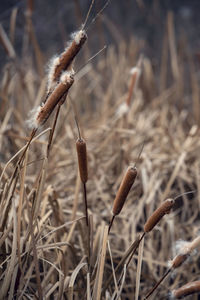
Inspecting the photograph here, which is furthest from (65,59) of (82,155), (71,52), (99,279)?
(99,279)

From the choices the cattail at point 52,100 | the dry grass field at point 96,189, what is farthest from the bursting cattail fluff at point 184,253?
the cattail at point 52,100

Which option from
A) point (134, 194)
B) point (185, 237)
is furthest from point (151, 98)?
point (185, 237)

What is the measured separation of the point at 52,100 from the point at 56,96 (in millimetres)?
11

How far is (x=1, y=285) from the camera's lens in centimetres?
77

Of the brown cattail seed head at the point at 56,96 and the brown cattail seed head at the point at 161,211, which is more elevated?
the brown cattail seed head at the point at 56,96

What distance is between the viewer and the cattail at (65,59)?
61 cm

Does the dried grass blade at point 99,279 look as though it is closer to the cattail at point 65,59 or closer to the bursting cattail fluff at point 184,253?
the bursting cattail fluff at point 184,253

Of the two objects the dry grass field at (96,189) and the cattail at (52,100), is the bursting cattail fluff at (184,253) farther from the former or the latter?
the cattail at (52,100)

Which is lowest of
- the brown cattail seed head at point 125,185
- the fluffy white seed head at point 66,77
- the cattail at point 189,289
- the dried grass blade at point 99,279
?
the cattail at point 189,289

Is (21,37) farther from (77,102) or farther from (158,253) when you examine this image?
(158,253)

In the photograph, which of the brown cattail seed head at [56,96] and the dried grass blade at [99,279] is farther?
the dried grass blade at [99,279]

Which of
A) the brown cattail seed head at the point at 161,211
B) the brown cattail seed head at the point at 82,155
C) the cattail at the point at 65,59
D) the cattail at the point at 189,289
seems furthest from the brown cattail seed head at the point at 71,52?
the cattail at the point at 189,289

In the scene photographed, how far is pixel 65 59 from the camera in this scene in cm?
63

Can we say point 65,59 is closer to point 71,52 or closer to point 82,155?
point 71,52
